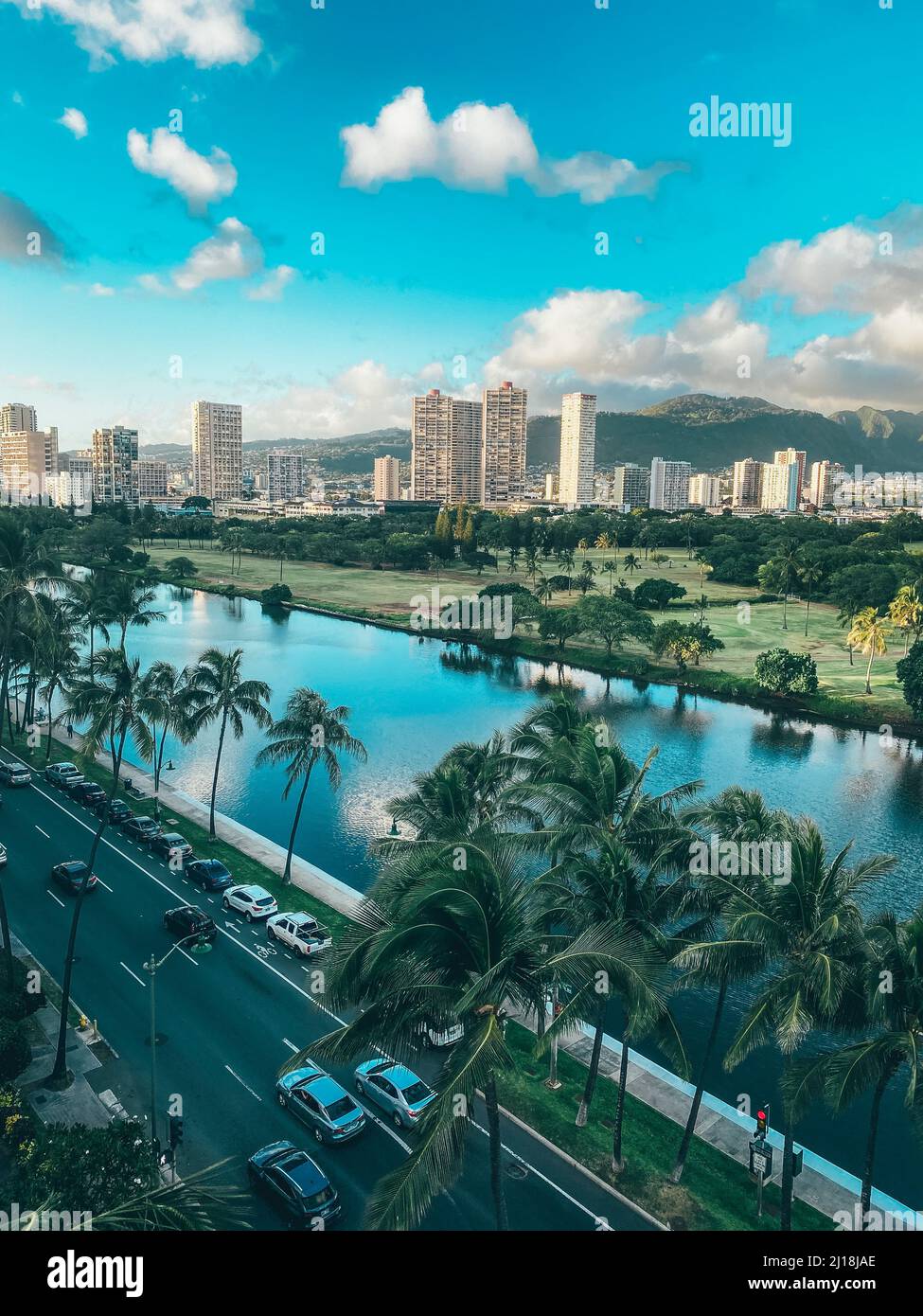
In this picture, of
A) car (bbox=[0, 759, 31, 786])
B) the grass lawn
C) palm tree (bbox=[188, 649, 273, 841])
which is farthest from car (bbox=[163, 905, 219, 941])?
car (bbox=[0, 759, 31, 786])

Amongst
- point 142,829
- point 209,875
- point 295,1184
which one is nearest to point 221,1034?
point 295,1184

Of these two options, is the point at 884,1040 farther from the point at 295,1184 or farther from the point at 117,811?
the point at 117,811

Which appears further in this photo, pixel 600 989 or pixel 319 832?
pixel 319 832

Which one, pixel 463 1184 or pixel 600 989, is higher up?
pixel 600 989

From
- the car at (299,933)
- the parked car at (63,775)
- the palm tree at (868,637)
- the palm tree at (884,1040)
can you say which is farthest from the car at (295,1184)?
the palm tree at (868,637)
